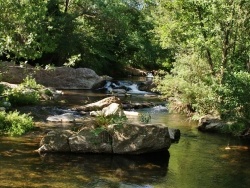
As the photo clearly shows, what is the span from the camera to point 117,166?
42.1ft

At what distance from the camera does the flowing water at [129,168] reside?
437 inches

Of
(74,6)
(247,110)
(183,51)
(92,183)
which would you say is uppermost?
(74,6)

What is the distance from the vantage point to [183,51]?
83.6 ft

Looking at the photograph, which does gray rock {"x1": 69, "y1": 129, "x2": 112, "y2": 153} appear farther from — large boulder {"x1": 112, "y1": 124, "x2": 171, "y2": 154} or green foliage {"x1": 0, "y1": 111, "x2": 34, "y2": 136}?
green foliage {"x1": 0, "y1": 111, "x2": 34, "y2": 136}

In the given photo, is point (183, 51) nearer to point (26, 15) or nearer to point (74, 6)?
point (26, 15)

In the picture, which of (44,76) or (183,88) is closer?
(183,88)

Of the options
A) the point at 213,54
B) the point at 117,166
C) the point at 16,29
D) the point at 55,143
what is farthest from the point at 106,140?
the point at 213,54

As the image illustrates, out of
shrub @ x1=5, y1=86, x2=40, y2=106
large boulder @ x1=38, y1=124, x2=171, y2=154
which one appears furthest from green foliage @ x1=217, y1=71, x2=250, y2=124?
shrub @ x1=5, y1=86, x2=40, y2=106

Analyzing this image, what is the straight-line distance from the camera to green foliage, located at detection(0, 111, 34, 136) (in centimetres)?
1605

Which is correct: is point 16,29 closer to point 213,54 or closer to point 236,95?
point 236,95

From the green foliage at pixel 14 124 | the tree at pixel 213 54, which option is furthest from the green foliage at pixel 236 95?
the green foliage at pixel 14 124

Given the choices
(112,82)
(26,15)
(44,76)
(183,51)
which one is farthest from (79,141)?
(112,82)

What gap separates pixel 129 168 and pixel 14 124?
647cm

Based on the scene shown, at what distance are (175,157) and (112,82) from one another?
959 inches
